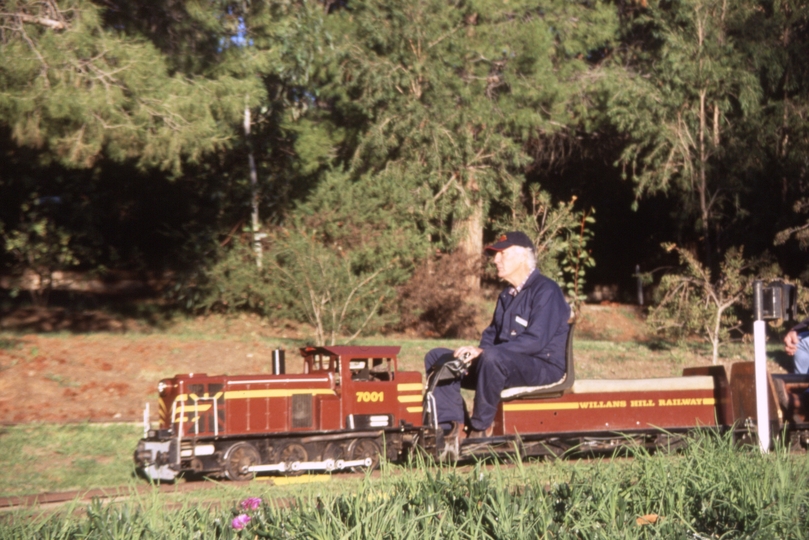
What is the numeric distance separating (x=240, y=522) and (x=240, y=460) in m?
3.76

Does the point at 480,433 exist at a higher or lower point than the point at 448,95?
lower

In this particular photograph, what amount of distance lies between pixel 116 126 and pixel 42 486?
672 centimetres

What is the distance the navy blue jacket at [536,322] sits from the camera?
8016mm

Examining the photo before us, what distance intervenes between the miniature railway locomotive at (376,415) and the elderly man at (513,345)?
163mm

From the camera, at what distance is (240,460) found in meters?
8.36

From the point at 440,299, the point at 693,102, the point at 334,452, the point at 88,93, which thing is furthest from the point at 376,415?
the point at 693,102

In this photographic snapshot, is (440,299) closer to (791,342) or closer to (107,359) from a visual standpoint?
(107,359)

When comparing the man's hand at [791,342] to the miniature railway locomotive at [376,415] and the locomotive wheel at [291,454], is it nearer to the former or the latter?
the miniature railway locomotive at [376,415]

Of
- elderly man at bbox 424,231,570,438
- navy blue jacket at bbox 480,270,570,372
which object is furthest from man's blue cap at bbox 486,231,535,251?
navy blue jacket at bbox 480,270,570,372

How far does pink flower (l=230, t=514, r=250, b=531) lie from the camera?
4661mm

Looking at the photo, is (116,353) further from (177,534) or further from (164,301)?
(177,534)

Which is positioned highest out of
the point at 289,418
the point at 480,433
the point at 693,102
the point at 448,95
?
the point at 693,102

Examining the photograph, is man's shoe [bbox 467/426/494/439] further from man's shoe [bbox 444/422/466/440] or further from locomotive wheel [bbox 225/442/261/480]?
locomotive wheel [bbox 225/442/261/480]

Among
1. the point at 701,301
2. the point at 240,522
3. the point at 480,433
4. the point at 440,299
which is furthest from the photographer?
the point at 440,299
